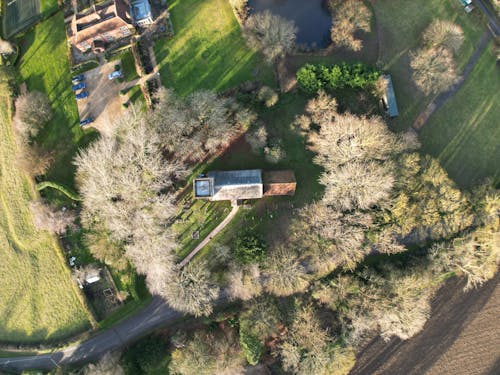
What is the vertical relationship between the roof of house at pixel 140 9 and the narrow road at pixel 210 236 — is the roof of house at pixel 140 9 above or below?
above

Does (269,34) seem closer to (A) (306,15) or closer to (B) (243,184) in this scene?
(A) (306,15)

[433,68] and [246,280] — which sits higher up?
[433,68]

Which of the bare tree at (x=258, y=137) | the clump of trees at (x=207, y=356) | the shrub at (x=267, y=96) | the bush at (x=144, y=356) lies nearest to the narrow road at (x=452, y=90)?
the shrub at (x=267, y=96)

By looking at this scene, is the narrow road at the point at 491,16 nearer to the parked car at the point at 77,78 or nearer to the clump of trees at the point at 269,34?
the clump of trees at the point at 269,34

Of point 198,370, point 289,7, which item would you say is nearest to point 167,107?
point 289,7

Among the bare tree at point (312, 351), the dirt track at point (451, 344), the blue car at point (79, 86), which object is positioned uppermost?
the blue car at point (79, 86)

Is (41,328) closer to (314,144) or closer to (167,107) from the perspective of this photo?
(167,107)

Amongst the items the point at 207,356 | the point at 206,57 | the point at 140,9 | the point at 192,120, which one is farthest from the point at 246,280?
the point at 140,9
